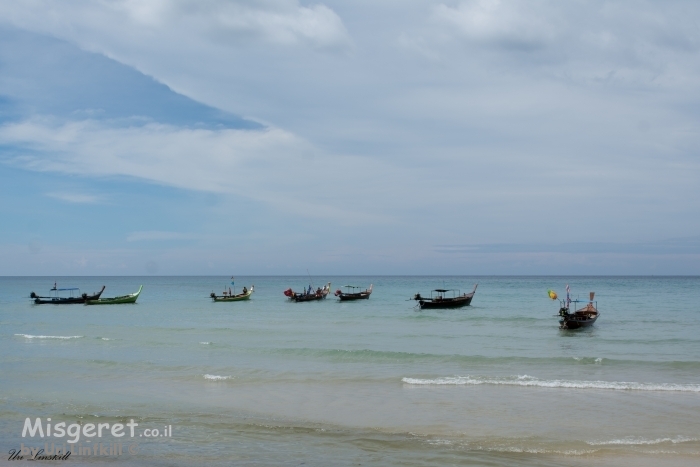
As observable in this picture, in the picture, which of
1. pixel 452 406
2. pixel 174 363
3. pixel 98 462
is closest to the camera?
pixel 98 462

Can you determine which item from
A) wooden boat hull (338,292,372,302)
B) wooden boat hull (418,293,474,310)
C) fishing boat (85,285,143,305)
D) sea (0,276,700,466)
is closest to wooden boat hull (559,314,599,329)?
sea (0,276,700,466)

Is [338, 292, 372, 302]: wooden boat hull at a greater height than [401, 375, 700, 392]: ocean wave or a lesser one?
lesser

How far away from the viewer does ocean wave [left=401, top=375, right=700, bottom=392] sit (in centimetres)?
1408

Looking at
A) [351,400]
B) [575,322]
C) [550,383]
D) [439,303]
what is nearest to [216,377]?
[351,400]

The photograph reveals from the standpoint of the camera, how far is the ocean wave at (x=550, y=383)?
554 inches

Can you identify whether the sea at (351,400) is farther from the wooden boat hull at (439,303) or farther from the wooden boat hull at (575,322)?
the wooden boat hull at (439,303)

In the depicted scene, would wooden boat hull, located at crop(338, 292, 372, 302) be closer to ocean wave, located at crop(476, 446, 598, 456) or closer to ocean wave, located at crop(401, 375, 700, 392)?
ocean wave, located at crop(401, 375, 700, 392)

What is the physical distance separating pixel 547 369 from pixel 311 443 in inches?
386

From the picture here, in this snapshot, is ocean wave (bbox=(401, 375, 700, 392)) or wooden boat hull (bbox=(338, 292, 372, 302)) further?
wooden boat hull (bbox=(338, 292, 372, 302))

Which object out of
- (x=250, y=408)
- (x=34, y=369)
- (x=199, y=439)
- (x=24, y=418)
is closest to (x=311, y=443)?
(x=199, y=439)

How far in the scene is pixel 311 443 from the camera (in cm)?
965

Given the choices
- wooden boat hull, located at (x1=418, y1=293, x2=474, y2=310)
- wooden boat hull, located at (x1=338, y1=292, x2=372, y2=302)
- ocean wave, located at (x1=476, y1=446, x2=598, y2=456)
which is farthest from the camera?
wooden boat hull, located at (x1=338, y1=292, x2=372, y2=302)

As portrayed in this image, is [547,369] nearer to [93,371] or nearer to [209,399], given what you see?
[209,399]

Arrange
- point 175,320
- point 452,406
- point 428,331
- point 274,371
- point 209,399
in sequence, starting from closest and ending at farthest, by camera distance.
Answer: point 452,406 < point 209,399 < point 274,371 < point 428,331 < point 175,320
